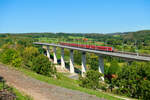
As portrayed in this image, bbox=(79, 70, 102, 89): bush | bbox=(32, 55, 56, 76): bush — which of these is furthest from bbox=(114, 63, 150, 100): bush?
bbox=(32, 55, 56, 76): bush

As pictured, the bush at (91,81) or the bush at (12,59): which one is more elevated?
the bush at (12,59)

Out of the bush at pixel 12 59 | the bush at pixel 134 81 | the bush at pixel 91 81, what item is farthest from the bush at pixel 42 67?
the bush at pixel 134 81

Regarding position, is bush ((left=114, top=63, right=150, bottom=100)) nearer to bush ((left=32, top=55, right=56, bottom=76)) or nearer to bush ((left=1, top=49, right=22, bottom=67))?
bush ((left=32, top=55, right=56, bottom=76))

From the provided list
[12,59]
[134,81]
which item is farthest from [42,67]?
[134,81]

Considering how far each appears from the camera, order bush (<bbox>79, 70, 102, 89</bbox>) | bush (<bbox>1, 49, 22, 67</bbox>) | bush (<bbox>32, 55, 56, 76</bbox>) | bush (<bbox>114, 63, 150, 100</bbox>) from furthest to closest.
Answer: bush (<bbox>1, 49, 22, 67</bbox>) → bush (<bbox>32, 55, 56, 76</bbox>) → bush (<bbox>79, 70, 102, 89</bbox>) → bush (<bbox>114, 63, 150, 100</bbox>)

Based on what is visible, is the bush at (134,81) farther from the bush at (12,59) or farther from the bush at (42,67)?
the bush at (12,59)

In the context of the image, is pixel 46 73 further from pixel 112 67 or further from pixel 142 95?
pixel 112 67

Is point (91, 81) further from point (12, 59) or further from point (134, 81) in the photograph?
point (12, 59)

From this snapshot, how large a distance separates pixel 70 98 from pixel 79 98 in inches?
37.1

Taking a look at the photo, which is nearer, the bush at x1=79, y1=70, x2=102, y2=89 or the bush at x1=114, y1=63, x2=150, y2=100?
the bush at x1=114, y1=63, x2=150, y2=100

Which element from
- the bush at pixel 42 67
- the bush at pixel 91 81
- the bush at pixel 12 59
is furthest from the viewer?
the bush at pixel 12 59

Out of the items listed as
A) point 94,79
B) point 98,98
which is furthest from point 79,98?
point 94,79

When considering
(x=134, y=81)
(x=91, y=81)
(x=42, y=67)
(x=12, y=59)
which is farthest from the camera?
(x=12, y=59)

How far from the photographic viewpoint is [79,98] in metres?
16.4
